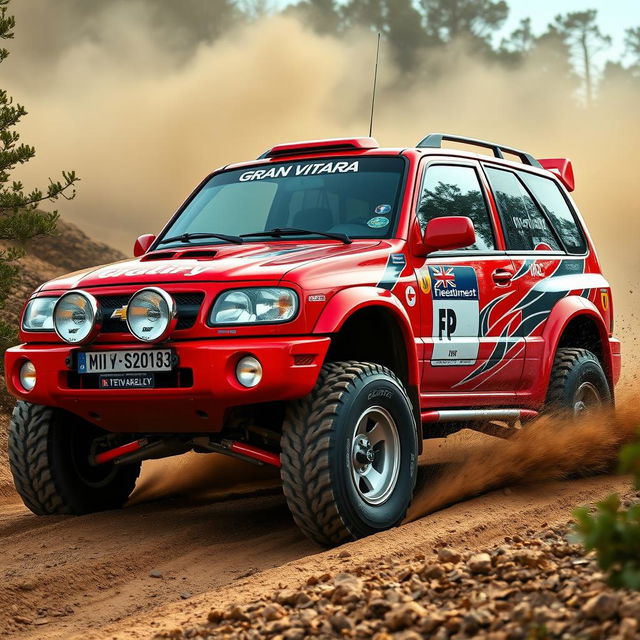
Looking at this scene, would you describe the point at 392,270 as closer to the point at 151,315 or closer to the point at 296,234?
the point at 296,234

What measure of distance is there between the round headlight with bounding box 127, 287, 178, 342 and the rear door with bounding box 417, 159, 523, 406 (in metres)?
1.50

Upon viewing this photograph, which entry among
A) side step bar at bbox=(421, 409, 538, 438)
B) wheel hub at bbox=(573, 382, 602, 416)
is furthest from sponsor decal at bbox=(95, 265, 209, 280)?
wheel hub at bbox=(573, 382, 602, 416)

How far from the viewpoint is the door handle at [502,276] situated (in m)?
6.79

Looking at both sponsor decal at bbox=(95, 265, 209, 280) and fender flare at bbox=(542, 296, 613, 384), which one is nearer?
sponsor decal at bbox=(95, 265, 209, 280)

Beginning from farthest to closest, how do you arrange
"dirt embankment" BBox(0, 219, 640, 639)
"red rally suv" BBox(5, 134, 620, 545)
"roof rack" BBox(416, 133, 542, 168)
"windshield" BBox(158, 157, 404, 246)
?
1. "roof rack" BBox(416, 133, 542, 168)
2. "windshield" BBox(158, 157, 404, 246)
3. "red rally suv" BBox(5, 134, 620, 545)
4. "dirt embankment" BBox(0, 219, 640, 639)

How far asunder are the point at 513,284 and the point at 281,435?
2.05 metres

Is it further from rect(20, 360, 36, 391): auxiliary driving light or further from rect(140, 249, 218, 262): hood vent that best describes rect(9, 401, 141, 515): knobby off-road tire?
rect(140, 249, 218, 262): hood vent

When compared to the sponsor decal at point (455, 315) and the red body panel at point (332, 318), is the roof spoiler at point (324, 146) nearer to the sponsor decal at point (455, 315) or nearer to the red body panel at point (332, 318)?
the red body panel at point (332, 318)

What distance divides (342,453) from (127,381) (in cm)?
110

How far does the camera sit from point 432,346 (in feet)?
20.6

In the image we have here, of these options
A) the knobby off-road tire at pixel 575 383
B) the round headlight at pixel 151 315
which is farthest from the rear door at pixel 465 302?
the round headlight at pixel 151 315

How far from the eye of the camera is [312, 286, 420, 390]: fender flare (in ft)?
17.7

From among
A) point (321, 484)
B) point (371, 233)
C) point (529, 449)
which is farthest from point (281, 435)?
point (529, 449)

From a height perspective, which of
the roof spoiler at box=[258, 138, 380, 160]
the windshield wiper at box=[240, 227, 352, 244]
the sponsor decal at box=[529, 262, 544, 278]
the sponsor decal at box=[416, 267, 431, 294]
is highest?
the roof spoiler at box=[258, 138, 380, 160]
